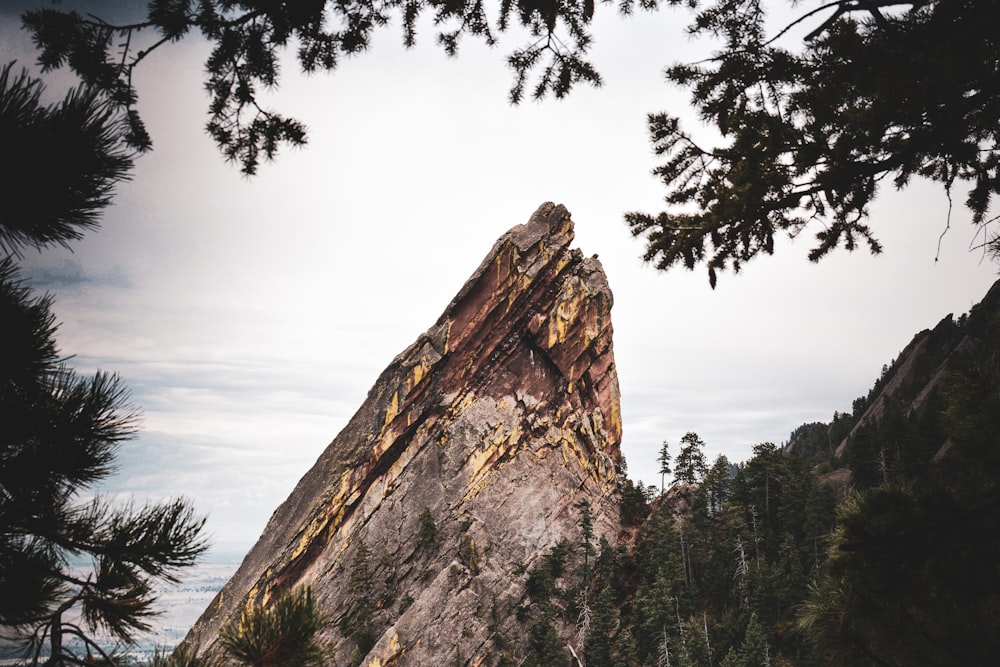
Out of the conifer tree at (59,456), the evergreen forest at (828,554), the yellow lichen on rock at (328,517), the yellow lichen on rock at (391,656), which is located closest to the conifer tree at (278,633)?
the conifer tree at (59,456)

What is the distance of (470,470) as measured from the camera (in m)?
52.6

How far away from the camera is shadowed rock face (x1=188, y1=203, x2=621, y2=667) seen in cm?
4509

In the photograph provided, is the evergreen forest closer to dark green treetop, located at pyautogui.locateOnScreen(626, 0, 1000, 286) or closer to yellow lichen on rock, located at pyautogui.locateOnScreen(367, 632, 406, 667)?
dark green treetop, located at pyautogui.locateOnScreen(626, 0, 1000, 286)

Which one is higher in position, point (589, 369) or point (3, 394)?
point (589, 369)

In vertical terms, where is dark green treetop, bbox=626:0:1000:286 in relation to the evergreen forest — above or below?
above

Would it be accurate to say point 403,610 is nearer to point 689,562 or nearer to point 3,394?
point 689,562

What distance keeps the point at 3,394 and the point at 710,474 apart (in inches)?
2541

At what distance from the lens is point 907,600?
3.43 meters

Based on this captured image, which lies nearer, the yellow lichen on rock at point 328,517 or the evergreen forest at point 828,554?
the evergreen forest at point 828,554

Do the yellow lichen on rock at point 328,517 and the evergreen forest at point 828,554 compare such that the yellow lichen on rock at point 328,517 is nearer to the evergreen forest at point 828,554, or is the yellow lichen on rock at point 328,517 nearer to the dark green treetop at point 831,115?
the evergreen forest at point 828,554

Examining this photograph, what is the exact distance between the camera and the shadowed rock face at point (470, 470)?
45.1 m

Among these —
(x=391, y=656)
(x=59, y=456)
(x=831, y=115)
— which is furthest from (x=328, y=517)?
(x=831, y=115)

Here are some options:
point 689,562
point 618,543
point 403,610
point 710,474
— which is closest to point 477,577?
point 403,610

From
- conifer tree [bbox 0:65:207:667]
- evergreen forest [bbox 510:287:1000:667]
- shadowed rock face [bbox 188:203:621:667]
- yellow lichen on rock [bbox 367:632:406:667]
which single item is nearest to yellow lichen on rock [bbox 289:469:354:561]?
shadowed rock face [bbox 188:203:621:667]
